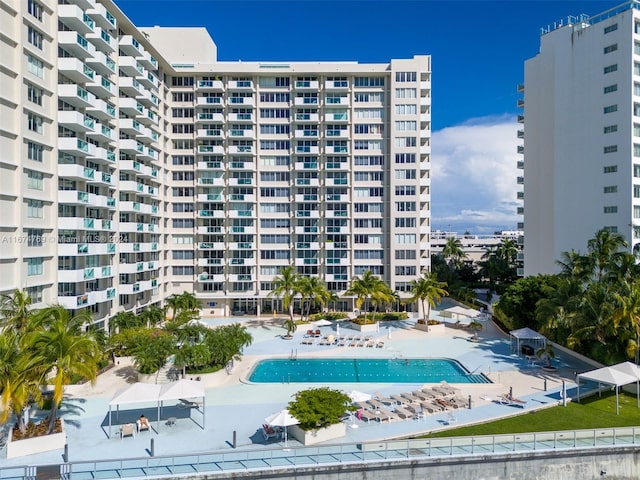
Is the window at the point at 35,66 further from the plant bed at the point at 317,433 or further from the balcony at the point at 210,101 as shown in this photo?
the plant bed at the point at 317,433

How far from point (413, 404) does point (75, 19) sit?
128 ft

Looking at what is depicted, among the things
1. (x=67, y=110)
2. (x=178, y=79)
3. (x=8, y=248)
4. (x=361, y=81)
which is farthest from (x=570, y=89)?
(x=8, y=248)

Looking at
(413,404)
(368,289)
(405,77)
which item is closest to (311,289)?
(368,289)

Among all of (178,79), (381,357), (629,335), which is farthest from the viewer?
(178,79)

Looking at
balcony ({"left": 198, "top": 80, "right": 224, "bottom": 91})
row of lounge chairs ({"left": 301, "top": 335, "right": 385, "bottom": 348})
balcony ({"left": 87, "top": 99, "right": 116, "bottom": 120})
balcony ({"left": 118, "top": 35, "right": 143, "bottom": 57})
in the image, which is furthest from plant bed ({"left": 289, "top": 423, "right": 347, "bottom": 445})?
balcony ({"left": 198, "top": 80, "right": 224, "bottom": 91})

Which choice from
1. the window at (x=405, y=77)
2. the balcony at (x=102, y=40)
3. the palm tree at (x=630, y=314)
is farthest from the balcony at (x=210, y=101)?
the palm tree at (x=630, y=314)

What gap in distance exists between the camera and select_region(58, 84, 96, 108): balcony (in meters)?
36.2

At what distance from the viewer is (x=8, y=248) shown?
31.1m

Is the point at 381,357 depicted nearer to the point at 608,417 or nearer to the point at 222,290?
the point at 608,417

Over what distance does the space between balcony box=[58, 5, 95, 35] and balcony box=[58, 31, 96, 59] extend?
94 cm

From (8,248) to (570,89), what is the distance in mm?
61161

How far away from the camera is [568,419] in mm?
23531

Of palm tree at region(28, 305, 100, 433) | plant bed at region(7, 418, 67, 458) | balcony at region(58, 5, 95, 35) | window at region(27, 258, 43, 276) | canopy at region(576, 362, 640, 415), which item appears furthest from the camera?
balcony at region(58, 5, 95, 35)

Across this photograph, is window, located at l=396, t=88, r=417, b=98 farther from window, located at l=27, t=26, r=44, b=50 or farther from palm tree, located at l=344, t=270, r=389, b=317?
window, located at l=27, t=26, r=44, b=50
